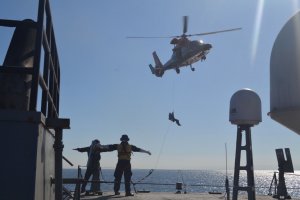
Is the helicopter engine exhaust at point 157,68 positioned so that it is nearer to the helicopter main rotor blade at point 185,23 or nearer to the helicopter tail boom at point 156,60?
the helicopter tail boom at point 156,60

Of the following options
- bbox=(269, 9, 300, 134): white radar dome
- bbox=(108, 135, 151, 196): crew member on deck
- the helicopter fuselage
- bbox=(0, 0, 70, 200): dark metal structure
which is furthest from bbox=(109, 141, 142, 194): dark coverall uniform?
the helicopter fuselage

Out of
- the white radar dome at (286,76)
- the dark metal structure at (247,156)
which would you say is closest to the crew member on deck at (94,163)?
the dark metal structure at (247,156)

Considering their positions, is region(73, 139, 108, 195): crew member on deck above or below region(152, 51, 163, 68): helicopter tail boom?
below

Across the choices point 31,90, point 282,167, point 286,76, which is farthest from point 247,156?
point 31,90

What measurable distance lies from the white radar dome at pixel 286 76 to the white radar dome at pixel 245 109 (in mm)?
4907

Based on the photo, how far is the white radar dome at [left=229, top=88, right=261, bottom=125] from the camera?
564 inches

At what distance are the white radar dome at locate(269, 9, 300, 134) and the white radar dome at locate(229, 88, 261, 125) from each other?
4.91 m

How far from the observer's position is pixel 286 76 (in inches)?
346

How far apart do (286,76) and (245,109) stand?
18.6ft

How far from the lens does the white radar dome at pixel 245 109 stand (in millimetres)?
14336

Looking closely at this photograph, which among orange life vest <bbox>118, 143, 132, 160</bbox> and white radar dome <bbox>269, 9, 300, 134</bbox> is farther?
orange life vest <bbox>118, 143, 132, 160</bbox>

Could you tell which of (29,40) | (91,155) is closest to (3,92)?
(29,40)

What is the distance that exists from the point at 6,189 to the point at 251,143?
36.0 ft

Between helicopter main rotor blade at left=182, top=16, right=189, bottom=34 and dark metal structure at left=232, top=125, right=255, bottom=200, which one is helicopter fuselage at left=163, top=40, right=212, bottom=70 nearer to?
helicopter main rotor blade at left=182, top=16, right=189, bottom=34
